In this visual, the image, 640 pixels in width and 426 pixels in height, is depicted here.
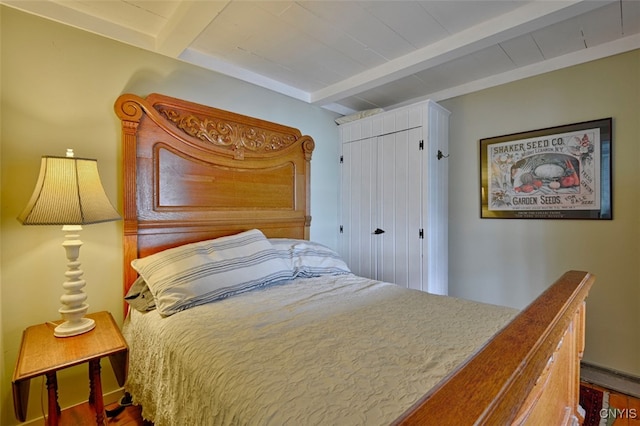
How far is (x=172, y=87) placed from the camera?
6.81 feet

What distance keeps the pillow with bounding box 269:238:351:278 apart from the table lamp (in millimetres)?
1092

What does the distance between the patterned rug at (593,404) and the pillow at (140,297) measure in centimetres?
252

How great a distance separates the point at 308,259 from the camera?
2.20 meters

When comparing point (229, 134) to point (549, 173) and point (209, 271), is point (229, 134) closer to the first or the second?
point (209, 271)

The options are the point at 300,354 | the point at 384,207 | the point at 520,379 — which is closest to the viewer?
the point at 520,379

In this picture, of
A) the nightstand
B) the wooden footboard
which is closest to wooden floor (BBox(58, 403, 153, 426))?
the nightstand

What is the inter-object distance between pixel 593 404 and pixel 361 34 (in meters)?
2.77

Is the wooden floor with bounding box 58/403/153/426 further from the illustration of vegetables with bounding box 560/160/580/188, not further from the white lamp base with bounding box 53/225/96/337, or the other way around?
the illustration of vegetables with bounding box 560/160/580/188

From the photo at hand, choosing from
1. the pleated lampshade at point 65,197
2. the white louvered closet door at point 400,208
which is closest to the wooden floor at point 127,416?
the pleated lampshade at point 65,197

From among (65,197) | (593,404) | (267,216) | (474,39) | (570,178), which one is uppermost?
(474,39)

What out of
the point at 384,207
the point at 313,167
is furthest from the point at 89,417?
the point at 384,207

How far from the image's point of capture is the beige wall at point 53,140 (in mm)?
1513

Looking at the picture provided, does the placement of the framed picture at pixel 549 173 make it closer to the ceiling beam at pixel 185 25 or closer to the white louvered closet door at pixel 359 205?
the white louvered closet door at pixel 359 205

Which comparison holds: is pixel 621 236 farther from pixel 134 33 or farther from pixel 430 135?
pixel 134 33
